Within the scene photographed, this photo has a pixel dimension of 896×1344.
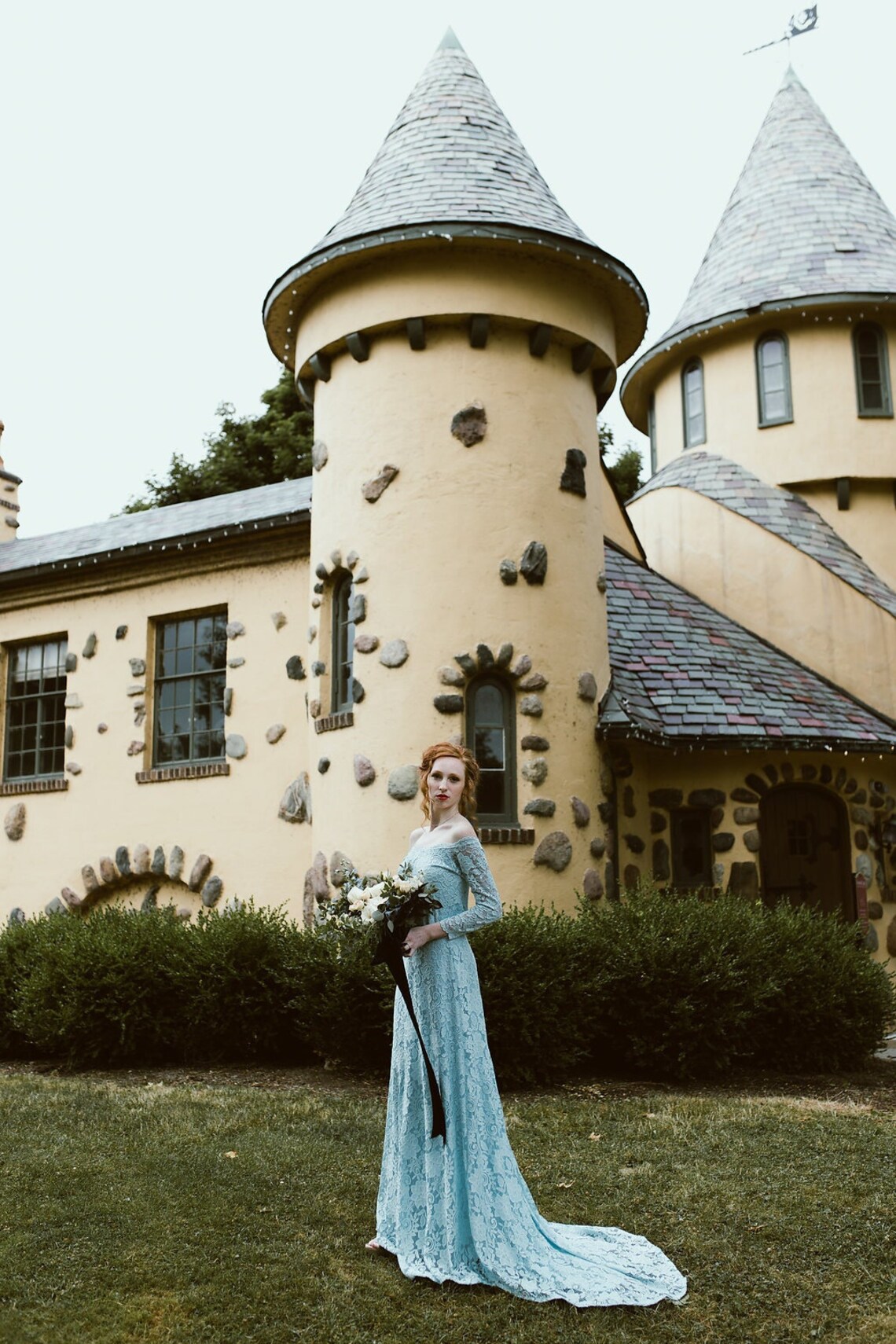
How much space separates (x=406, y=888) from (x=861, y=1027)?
20.7 ft

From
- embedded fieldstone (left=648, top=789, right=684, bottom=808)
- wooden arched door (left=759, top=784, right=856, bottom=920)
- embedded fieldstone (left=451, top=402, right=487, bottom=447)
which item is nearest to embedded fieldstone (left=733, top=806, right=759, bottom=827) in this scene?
wooden arched door (left=759, top=784, right=856, bottom=920)

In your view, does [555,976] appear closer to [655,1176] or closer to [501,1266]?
[655,1176]

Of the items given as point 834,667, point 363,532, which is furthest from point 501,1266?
point 834,667

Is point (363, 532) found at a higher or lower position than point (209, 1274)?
higher

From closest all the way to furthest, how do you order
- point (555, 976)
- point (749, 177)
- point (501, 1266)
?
1. point (501, 1266)
2. point (555, 976)
3. point (749, 177)

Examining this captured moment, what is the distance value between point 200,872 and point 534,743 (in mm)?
4308

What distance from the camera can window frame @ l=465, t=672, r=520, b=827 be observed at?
11203mm

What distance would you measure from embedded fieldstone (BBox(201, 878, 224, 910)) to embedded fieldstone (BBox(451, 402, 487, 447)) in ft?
17.3

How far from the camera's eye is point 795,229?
58.6ft

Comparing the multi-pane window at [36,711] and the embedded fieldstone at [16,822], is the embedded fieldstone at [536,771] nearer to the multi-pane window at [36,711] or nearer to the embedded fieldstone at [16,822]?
the multi-pane window at [36,711]

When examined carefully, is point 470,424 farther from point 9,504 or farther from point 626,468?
point 626,468

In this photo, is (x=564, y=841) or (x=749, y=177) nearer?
(x=564, y=841)

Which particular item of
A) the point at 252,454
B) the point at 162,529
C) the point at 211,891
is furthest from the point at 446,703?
the point at 252,454

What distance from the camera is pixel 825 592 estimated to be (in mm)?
15086
